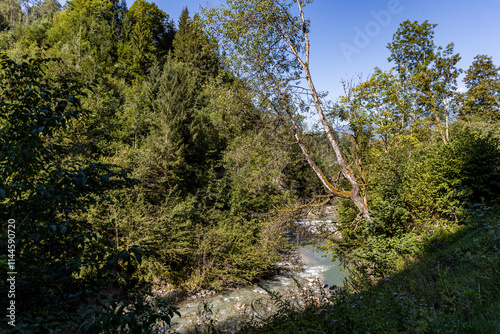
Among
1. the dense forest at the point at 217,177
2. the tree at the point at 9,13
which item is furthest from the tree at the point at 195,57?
the tree at the point at 9,13

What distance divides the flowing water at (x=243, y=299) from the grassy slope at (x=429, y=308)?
336 cm

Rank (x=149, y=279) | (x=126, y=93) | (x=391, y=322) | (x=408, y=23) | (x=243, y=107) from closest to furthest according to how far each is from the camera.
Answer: (x=391, y=322) < (x=243, y=107) < (x=149, y=279) < (x=408, y=23) < (x=126, y=93)

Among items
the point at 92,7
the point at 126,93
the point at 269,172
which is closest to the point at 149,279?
the point at 269,172

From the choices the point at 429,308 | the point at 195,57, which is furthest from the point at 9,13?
the point at 429,308

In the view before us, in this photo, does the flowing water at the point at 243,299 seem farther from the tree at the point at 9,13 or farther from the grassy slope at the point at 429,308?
the tree at the point at 9,13

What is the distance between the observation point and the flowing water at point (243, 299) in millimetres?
7562

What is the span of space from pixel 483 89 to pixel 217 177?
27868 millimetres

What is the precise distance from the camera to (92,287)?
2.19 metres

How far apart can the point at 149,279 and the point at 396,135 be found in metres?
12.5

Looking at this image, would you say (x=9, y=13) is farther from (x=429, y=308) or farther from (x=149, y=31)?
(x=429, y=308)

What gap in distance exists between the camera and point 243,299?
947 cm

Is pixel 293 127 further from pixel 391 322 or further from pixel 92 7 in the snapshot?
pixel 92 7

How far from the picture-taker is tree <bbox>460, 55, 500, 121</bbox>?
2417cm

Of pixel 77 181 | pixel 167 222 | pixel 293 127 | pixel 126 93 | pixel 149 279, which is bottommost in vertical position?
pixel 149 279
